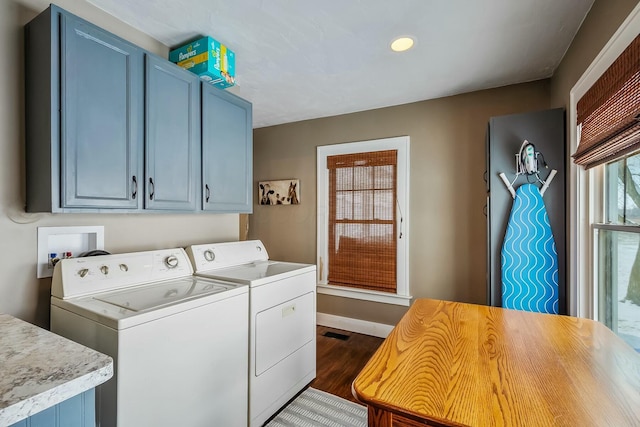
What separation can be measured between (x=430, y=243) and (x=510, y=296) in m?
0.95

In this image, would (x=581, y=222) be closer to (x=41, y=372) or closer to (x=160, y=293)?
(x=160, y=293)

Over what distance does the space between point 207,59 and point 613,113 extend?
2.13 m

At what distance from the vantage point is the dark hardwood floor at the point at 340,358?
2.31 m

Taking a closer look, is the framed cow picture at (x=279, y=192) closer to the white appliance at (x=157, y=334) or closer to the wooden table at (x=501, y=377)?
the white appliance at (x=157, y=334)

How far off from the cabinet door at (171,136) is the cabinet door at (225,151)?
0.08m

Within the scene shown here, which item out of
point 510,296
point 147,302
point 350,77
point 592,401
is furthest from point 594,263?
point 147,302

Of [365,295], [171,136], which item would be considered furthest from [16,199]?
[365,295]

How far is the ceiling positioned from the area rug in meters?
2.45

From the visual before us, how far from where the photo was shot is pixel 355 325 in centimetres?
334

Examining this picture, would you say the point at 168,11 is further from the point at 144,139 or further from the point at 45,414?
the point at 45,414

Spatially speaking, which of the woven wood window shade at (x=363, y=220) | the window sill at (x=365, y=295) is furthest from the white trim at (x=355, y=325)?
the woven wood window shade at (x=363, y=220)

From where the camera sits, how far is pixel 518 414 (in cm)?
70

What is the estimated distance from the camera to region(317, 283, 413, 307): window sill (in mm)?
3086

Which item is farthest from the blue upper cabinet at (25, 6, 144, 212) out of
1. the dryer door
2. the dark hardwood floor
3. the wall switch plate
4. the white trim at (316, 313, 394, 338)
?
the white trim at (316, 313, 394, 338)
